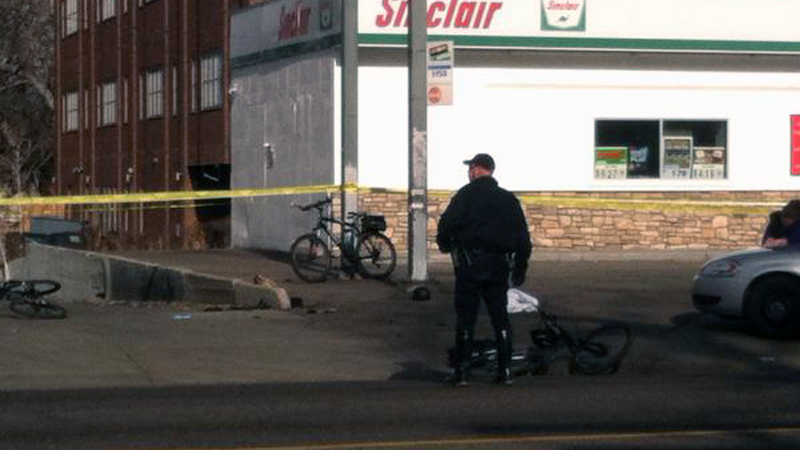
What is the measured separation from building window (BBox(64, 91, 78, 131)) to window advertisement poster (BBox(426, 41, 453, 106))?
31.4m

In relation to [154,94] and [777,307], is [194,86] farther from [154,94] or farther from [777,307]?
[777,307]

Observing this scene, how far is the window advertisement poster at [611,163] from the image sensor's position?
95.2 ft

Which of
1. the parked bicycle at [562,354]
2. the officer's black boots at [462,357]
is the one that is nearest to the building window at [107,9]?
the parked bicycle at [562,354]

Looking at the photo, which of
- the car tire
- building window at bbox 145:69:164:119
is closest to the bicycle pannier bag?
the car tire

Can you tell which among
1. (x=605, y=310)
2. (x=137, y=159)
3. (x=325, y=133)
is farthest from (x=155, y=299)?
(x=137, y=159)

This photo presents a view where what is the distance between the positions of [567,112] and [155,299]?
8819mm

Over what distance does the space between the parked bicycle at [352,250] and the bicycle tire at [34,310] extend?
4817 mm

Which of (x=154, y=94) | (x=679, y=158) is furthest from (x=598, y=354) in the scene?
(x=154, y=94)

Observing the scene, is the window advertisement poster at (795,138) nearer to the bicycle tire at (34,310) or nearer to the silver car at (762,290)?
the silver car at (762,290)

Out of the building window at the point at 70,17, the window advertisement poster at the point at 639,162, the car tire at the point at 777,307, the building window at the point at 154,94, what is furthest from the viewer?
the building window at the point at 70,17

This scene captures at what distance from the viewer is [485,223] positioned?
13.0m

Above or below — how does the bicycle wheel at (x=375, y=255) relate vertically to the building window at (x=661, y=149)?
below

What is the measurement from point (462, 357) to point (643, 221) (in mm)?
16058

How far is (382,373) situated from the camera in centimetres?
1456
